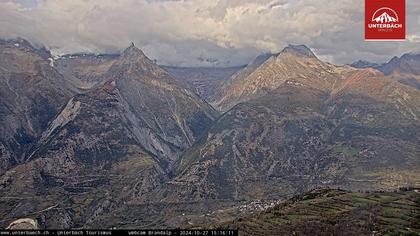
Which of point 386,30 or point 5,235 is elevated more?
point 386,30

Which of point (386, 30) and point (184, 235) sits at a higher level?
point (386, 30)

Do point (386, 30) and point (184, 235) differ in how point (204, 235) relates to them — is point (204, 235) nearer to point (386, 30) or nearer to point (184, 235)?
point (184, 235)

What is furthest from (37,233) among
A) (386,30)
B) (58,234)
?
(386,30)

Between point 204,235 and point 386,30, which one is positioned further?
point 386,30

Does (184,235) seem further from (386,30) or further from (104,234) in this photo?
(386,30)

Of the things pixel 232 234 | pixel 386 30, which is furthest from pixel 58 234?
pixel 386 30

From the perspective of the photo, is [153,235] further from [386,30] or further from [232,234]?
[386,30]

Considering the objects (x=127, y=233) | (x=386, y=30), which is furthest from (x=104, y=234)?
(x=386, y=30)

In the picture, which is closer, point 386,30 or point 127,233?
point 127,233
